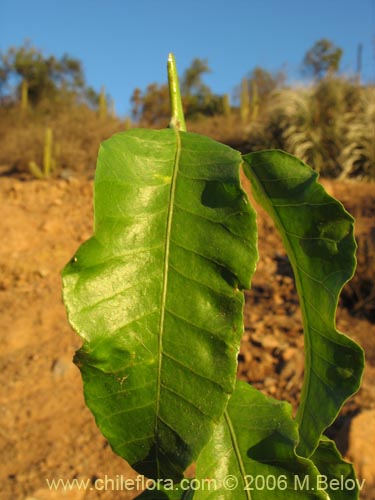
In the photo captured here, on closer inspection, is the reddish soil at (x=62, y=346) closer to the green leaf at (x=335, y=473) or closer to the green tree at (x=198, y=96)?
the green leaf at (x=335, y=473)

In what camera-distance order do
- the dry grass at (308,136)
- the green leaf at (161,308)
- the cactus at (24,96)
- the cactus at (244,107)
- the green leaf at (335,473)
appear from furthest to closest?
the cactus at (24,96)
the cactus at (244,107)
the dry grass at (308,136)
the green leaf at (335,473)
the green leaf at (161,308)

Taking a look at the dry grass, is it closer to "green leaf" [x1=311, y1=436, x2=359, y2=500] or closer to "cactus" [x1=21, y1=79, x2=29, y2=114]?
"cactus" [x1=21, y1=79, x2=29, y2=114]

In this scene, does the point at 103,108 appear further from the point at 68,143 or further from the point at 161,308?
the point at 161,308

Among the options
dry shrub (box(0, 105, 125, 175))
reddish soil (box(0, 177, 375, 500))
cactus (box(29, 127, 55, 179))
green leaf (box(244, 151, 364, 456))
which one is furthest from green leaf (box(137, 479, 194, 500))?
dry shrub (box(0, 105, 125, 175))

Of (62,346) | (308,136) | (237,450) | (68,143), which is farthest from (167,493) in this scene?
(68,143)

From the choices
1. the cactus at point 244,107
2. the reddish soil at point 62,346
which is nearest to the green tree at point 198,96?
the cactus at point 244,107

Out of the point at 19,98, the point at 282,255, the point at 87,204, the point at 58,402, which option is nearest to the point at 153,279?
the point at 58,402
